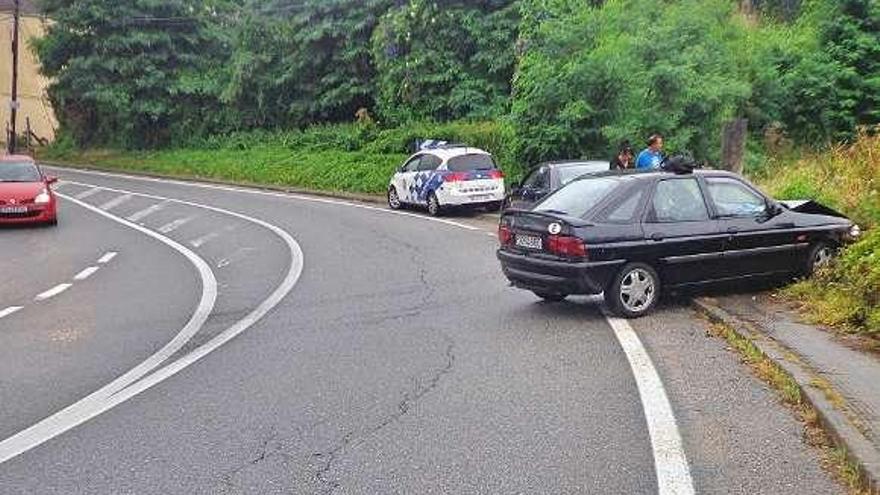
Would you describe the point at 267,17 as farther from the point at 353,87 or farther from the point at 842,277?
the point at 842,277

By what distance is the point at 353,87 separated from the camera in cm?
3744

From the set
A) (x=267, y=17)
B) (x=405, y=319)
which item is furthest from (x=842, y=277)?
(x=267, y=17)

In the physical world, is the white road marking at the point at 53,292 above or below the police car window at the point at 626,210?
below

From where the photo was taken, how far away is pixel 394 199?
24.6m

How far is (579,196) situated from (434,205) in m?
12.1

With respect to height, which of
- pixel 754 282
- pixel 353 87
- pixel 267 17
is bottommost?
pixel 754 282

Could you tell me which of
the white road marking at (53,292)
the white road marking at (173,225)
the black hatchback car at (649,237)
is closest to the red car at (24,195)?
the white road marking at (173,225)

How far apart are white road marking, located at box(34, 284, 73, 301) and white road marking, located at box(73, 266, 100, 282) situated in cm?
55

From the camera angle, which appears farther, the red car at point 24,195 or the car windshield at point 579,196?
the red car at point 24,195

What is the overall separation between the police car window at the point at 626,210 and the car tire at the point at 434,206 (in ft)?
40.0

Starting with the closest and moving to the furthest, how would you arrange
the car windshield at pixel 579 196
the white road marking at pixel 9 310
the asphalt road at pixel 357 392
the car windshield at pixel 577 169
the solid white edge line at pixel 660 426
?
the solid white edge line at pixel 660 426
the asphalt road at pixel 357 392
the car windshield at pixel 579 196
the white road marking at pixel 9 310
the car windshield at pixel 577 169

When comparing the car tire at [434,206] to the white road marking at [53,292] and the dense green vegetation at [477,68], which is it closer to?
the dense green vegetation at [477,68]

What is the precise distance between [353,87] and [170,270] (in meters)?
23.8

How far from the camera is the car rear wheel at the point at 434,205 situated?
2216cm
